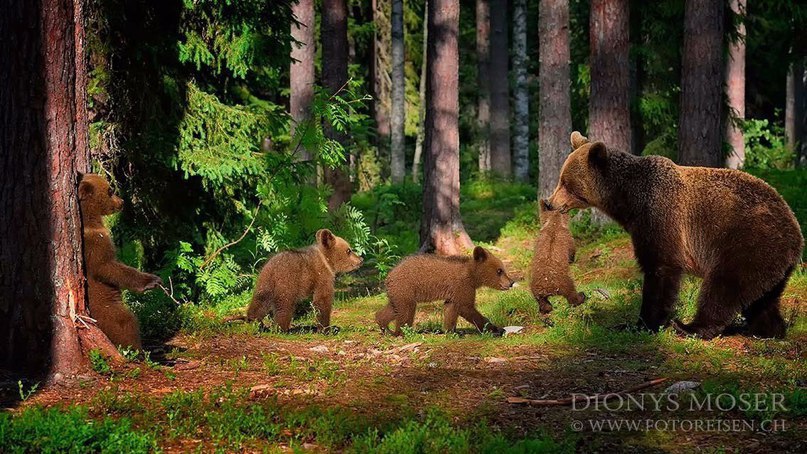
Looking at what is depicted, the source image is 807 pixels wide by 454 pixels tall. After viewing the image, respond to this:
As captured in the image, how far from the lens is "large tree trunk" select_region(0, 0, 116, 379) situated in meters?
7.39

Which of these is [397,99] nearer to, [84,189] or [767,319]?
[767,319]

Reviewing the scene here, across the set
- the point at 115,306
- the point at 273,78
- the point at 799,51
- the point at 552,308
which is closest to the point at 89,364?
the point at 115,306

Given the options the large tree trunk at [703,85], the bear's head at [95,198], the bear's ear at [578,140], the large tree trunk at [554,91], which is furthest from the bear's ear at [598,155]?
the large tree trunk at [554,91]

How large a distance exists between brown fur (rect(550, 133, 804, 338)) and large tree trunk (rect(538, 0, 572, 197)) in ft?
32.5

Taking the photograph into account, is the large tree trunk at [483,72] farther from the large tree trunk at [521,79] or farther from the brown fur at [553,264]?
the brown fur at [553,264]

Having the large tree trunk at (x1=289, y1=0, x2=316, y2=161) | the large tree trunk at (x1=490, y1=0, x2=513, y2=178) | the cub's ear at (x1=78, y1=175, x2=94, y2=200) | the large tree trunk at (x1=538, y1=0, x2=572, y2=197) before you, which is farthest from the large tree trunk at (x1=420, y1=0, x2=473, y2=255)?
the large tree trunk at (x1=490, y1=0, x2=513, y2=178)

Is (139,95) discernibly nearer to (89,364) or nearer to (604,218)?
(89,364)

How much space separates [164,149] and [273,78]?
2.57 meters

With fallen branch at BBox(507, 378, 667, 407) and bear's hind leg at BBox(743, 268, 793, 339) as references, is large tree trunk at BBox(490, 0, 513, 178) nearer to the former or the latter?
bear's hind leg at BBox(743, 268, 793, 339)

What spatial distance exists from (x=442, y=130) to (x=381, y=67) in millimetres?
19978

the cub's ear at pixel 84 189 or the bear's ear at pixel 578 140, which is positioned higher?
the bear's ear at pixel 578 140

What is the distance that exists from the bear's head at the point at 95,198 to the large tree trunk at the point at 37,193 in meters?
0.92

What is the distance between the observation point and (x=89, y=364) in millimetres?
7555

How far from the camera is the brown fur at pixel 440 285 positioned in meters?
10.6
